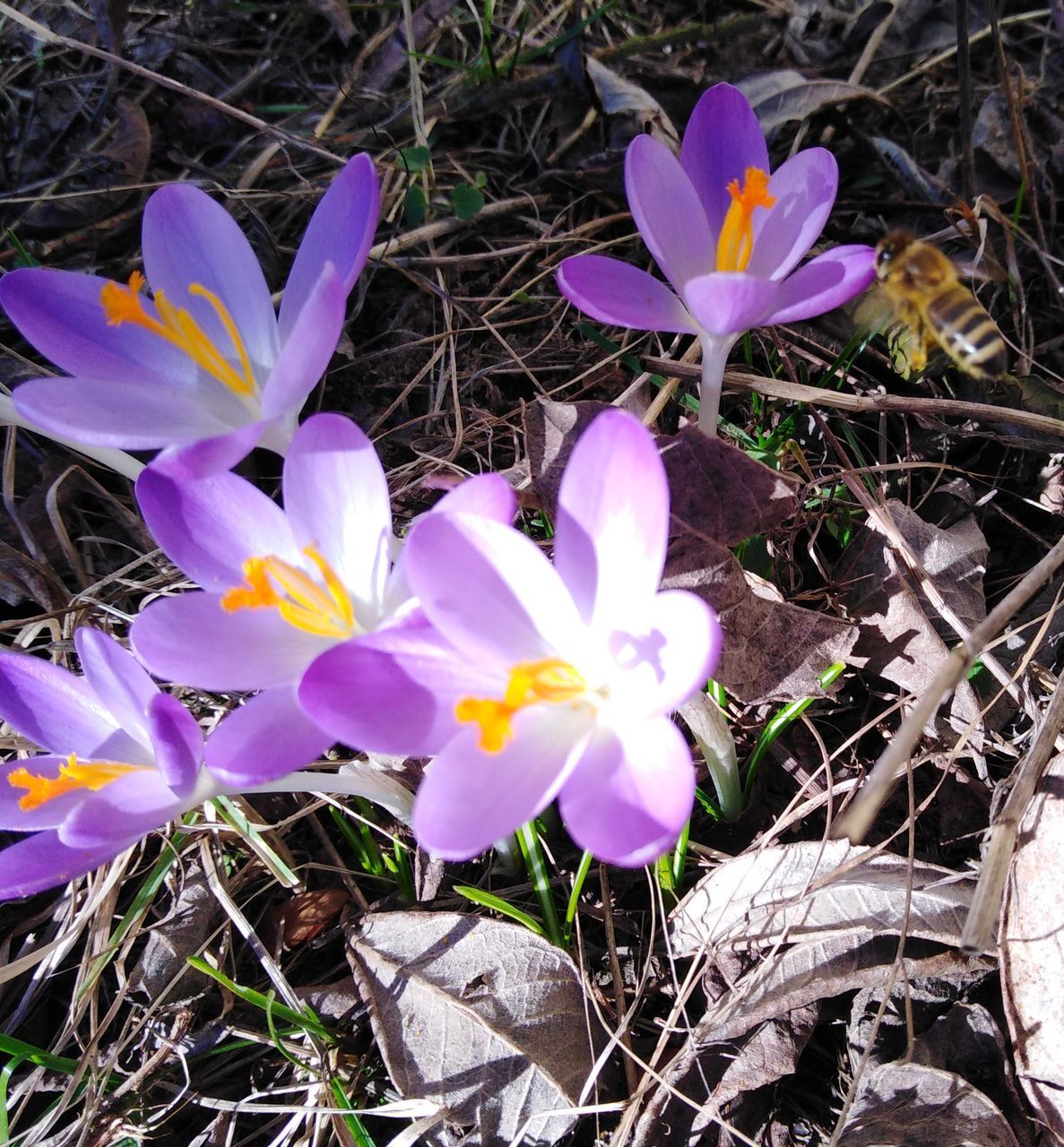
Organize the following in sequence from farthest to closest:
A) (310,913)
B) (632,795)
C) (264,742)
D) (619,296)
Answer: (310,913)
(619,296)
(264,742)
(632,795)

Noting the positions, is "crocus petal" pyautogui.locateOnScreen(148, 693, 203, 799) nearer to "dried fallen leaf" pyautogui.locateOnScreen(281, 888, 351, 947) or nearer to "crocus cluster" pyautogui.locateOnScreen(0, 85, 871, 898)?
"crocus cluster" pyautogui.locateOnScreen(0, 85, 871, 898)

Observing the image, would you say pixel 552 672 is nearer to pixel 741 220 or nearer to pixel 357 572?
pixel 357 572

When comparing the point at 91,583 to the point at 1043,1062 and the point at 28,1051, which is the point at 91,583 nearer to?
the point at 28,1051

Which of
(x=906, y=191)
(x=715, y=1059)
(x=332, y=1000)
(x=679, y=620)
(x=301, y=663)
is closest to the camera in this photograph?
(x=679, y=620)

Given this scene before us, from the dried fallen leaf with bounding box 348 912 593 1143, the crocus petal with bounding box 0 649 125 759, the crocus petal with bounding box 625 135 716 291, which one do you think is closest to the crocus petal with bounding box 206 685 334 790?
the crocus petal with bounding box 0 649 125 759

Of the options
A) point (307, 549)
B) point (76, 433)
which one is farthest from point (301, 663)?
point (76, 433)

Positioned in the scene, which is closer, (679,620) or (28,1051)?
(679,620)

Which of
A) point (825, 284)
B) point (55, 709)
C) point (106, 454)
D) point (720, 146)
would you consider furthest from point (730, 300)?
point (55, 709)
